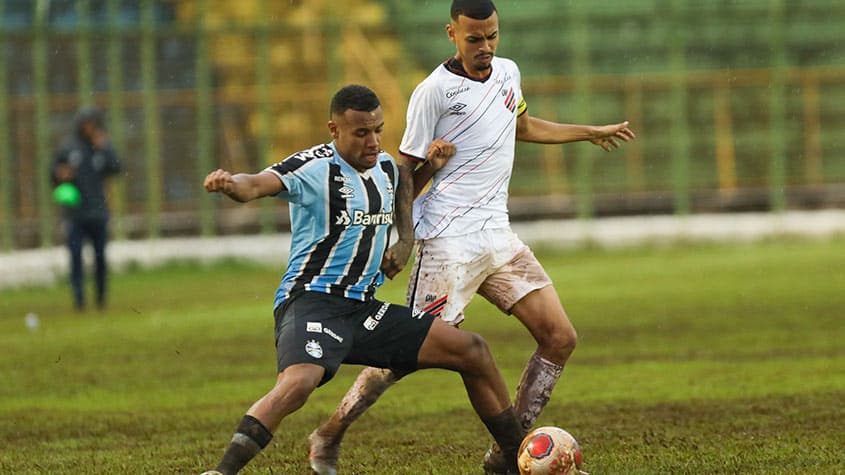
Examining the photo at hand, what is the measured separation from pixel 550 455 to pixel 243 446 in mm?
1451

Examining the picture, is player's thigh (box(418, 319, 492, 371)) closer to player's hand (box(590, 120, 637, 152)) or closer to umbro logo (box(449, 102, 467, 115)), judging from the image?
umbro logo (box(449, 102, 467, 115))

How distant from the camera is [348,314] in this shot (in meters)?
7.44

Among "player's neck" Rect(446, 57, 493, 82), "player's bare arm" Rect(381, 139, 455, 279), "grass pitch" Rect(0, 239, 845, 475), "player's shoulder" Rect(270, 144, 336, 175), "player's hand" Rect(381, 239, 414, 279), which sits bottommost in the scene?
"grass pitch" Rect(0, 239, 845, 475)

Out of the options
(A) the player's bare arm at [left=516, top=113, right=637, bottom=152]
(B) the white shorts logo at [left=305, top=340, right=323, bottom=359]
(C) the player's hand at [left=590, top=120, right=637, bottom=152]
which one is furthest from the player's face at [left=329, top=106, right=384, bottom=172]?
(C) the player's hand at [left=590, top=120, right=637, bottom=152]

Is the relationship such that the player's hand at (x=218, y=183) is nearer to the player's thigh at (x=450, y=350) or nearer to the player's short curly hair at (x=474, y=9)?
the player's thigh at (x=450, y=350)

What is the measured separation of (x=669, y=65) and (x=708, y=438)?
805 inches

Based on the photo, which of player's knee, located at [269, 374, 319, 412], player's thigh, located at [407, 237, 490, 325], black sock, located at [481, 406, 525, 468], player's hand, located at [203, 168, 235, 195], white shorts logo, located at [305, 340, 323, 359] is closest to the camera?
player's hand, located at [203, 168, 235, 195]

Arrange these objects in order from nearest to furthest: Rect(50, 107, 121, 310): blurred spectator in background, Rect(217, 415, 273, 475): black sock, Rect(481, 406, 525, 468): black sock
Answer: Rect(217, 415, 273, 475): black sock
Rect(481, 406, 525, 468): black sock
Rect(50, 107, 121, 310): blurred spectator in background

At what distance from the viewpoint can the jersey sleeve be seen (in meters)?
8.12

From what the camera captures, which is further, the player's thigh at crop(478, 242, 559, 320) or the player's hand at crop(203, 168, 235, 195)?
the player's thigh at crop(478, 242, 559, 320)

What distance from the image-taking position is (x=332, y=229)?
7.46 m

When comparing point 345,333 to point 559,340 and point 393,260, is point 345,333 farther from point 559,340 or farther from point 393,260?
point 559,340

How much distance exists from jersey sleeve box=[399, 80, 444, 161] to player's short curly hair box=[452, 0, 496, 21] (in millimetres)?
390

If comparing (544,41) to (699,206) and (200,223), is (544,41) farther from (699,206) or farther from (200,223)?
(200,223)
